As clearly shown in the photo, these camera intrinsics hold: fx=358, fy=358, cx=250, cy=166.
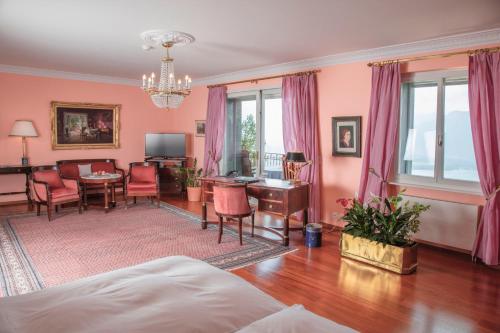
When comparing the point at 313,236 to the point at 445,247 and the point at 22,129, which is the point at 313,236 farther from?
the point at 22,129

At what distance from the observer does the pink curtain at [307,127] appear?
5773 mm

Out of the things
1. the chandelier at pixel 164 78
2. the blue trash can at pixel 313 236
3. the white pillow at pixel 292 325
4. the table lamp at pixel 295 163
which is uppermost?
the chandelier at pixel 164 78

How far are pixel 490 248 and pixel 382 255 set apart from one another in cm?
121

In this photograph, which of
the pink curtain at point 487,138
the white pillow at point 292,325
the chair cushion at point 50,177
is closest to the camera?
the white pillow at point 292,325

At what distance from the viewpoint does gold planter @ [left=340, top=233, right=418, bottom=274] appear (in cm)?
387

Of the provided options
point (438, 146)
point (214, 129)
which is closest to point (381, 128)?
point (438, 146)

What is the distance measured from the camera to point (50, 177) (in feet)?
21.5

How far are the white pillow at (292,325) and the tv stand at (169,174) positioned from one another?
6.82 metres

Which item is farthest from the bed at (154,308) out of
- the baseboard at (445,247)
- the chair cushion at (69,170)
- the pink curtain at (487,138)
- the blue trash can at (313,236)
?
the chair cushion at (69,170)

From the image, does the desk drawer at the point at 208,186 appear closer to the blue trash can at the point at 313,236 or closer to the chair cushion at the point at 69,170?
the blue trash can at the point at 313,236

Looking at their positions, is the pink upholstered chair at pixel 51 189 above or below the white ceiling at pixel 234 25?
below

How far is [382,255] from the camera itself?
13.1 ft

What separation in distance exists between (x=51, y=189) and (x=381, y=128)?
561cm

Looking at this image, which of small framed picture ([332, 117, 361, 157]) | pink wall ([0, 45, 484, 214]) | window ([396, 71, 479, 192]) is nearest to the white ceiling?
pink wall ([0, 45, 484, 214])
